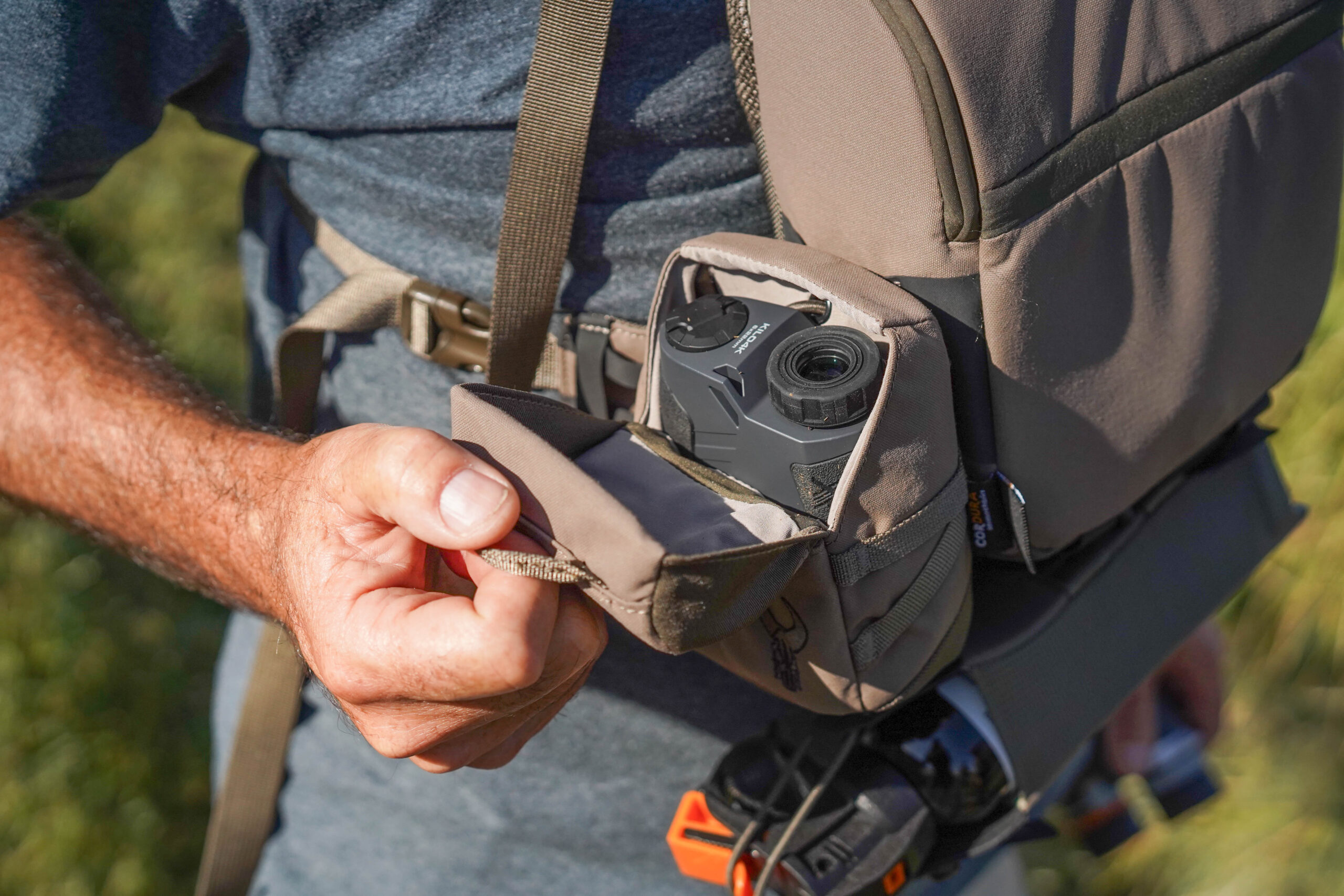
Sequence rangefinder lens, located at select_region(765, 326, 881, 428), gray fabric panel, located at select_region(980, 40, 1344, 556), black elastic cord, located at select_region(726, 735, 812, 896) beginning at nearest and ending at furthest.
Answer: rangefinder lens, located at select_region(765, 326, 881, 428), gray fabric panel, located at select_region(980, 40, 1344, 556), black elastic cord, located at select_region(726, 735, 812, 896)

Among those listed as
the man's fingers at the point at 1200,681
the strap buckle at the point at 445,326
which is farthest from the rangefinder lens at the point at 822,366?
the man's fingers at the point at 1200,681

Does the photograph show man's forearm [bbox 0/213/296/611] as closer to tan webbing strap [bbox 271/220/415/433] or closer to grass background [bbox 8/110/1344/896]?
tan webbing strap [bbox 271/220/415/433]

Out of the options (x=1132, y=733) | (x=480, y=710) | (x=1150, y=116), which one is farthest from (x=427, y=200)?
(x=1132, y=733)

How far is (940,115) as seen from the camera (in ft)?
2.46

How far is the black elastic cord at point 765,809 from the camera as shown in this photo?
932 millimetres

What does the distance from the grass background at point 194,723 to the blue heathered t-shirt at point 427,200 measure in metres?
1.01

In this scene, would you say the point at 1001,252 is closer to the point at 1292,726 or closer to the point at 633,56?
the point at 633,56

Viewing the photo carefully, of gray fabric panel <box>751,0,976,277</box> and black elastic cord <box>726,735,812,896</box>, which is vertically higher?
gray fabric panel <box>751,0,976,277</box>

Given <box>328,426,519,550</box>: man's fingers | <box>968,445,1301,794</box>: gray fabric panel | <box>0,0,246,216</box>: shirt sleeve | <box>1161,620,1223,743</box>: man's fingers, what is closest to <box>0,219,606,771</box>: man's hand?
<box>328,426,519,550</box>: man's fingers

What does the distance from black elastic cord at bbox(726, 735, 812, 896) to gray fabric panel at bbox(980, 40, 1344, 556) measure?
0.31 metres

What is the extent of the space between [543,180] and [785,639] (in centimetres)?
47

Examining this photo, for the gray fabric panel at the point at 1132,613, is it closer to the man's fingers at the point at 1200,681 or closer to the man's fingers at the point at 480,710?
the man's fingers at the point at 1200,681

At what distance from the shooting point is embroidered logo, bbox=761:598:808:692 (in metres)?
0.80

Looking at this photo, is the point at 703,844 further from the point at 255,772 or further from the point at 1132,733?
the point at 1132,733
